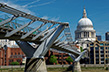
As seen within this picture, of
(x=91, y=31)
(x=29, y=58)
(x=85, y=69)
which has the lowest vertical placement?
(x=85, y=69)

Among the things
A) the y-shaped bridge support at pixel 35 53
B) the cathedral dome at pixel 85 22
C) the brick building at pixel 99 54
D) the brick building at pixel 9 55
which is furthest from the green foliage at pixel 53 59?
the cathedral dome at pixel 85 22

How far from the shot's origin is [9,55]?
84.9 metres

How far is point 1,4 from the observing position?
16578mm

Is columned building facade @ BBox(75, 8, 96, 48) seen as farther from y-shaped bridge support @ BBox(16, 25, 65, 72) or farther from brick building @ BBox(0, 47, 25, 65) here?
y-shaped bridge support @ BBox(16, 25, 65, 72)

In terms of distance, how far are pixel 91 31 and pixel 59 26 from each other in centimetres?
11596

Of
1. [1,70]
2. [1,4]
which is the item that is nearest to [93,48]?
[1,70]

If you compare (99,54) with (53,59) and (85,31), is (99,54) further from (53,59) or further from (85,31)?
(85,31)

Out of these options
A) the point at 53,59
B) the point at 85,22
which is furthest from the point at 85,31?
the point at 53,59

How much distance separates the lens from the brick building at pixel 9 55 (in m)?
82.6

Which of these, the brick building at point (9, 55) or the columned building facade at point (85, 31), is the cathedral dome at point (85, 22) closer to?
the columned building facade at point (85, 31)

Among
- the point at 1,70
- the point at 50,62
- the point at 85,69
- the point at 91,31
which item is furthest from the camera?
the point at 91,31

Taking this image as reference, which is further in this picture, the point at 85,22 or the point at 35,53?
the point at 85,22

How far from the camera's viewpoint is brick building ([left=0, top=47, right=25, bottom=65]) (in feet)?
271

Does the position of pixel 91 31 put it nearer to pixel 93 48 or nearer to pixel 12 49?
pixel 93 48
